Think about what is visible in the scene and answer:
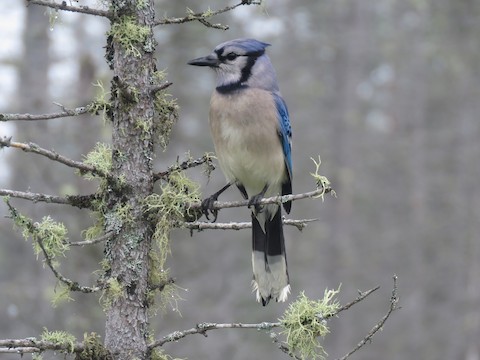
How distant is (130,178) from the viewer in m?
3.92

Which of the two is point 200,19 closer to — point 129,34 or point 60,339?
point 129,34

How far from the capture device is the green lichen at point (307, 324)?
3652 mm

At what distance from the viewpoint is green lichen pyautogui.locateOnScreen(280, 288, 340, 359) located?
365 cm

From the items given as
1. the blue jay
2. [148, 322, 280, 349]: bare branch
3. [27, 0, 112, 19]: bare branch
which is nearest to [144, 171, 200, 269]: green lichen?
[148, 322, 280, 349]: bare branch

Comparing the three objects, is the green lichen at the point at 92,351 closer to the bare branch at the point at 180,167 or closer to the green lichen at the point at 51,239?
the green lichen at the point at 51,239

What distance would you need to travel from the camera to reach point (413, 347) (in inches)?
961

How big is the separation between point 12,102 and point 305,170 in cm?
1425

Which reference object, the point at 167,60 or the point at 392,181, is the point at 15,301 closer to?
the point at 167,60

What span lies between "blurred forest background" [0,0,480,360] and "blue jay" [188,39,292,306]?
13.4 feet

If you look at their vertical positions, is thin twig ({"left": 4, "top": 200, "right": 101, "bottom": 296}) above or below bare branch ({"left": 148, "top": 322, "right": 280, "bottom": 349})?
above

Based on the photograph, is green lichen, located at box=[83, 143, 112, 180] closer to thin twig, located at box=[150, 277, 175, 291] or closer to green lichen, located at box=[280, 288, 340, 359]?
thin twig, located at box=[150, 277, 175, 291]

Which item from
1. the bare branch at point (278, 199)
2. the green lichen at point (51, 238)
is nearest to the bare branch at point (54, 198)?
the green lichen at point (51, 238)

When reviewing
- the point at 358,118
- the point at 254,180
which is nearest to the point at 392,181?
the point at 358,118

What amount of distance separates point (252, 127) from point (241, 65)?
422mm
